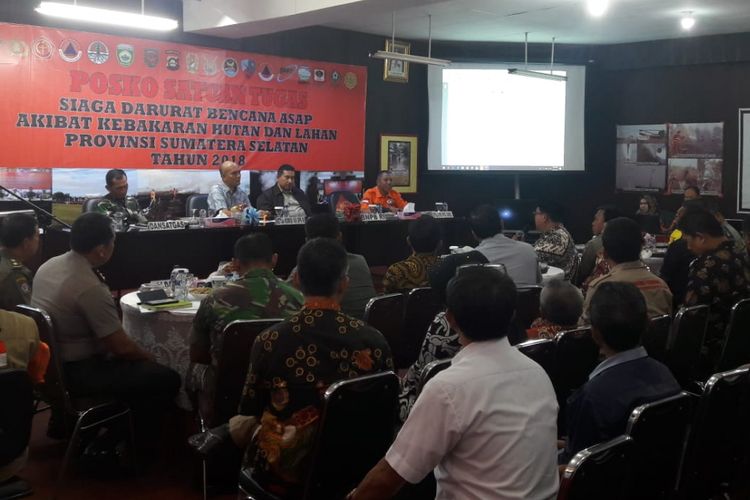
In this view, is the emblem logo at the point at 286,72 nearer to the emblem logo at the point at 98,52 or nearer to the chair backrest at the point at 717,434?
the emblem logo at the point at 98,52

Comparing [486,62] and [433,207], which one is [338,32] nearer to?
[486,62]

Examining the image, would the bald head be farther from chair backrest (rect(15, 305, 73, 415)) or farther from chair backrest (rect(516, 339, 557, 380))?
chair backrest (rect(516, 339, 557, 380))

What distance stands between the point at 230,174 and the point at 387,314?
4390 mm

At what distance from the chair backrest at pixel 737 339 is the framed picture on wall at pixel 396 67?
6860 millimetres

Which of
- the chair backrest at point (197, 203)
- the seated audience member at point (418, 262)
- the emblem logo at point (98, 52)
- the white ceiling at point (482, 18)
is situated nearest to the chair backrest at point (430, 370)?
the seated audience member at point (418, 262)

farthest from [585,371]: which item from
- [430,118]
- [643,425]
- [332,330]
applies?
[430,118]

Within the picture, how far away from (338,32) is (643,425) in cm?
823

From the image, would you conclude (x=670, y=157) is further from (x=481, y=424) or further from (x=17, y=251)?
(x=481, y=424)

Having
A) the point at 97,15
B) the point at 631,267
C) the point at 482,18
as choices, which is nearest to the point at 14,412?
the point at 631,267

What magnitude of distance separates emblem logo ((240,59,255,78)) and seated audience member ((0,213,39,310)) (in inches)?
199

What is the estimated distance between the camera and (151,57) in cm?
782

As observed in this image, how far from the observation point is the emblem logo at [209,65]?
829 cm

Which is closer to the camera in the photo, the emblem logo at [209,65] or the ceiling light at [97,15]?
the ceiling light at [97,15]

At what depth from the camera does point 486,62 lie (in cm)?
1017
